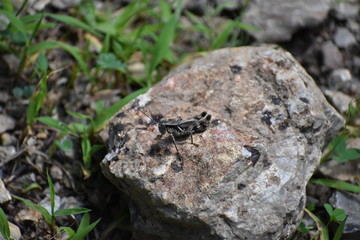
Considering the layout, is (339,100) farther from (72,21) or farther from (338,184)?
(72,21)

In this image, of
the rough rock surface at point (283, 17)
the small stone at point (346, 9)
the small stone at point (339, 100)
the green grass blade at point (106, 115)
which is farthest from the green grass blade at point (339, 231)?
the small stone at point (346, 9)

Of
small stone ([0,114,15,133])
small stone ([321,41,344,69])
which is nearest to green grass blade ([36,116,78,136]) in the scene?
small stone ([0,114,15,133])

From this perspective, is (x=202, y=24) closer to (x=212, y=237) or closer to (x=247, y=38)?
(x=247, y=38)

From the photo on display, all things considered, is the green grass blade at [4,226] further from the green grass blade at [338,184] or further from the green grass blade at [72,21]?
the green grass blade at [338,184]

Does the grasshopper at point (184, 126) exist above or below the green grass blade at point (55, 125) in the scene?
above

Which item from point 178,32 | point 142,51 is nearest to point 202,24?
point 178,32

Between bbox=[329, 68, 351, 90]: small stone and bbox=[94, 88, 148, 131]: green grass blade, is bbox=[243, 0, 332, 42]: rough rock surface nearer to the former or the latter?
bbox=[329, 68, 351, 90]: small stone
